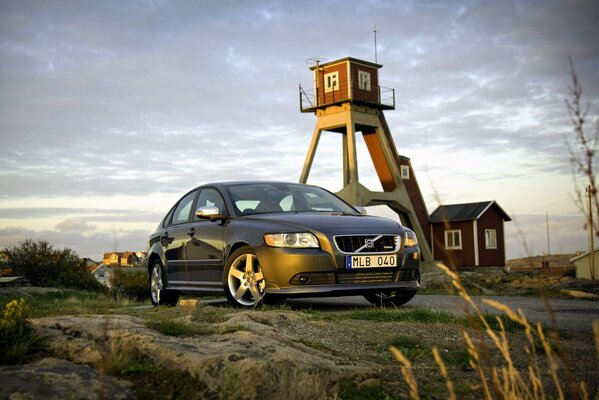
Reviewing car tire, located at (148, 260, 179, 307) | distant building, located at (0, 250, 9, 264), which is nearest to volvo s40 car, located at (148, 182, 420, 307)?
car tire, located at (148, 260, 179, 307)

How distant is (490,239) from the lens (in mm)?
45250

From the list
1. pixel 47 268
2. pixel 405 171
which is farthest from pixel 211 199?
pixel 405 171

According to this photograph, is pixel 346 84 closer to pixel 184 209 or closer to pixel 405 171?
pixel 405 171

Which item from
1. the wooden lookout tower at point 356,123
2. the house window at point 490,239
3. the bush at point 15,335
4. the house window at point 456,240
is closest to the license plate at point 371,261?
the bush at point 15,335

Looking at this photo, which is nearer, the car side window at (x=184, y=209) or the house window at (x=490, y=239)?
the car side window at (x=184, y=209)

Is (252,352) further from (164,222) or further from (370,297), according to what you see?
(164,222)

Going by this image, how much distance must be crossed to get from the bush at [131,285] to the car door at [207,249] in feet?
35.0

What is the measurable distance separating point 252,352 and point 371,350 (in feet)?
4.23

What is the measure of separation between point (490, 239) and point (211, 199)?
126 ft

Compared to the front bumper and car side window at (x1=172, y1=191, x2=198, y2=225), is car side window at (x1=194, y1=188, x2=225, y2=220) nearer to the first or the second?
car side window at (x1=172, y1=191, x2=198, y2=225)

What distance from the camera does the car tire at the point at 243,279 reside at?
7879 mm

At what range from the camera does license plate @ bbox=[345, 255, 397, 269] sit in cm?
770

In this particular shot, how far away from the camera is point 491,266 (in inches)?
1758

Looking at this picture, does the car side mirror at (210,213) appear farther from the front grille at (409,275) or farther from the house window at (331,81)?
the house window at (331,81)
